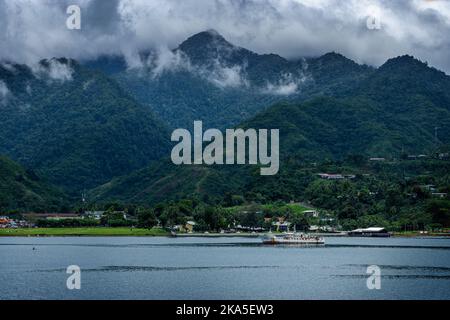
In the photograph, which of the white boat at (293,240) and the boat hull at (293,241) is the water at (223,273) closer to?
the boat hull at (293,241)

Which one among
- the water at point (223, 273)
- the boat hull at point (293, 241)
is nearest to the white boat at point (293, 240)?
the boat hull at point (293, 241)

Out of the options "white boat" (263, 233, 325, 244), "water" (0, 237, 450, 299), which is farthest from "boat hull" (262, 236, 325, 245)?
"water" (0, 237, 450, 299)

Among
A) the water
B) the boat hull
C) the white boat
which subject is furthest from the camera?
the white boat

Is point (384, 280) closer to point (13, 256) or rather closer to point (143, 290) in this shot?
point (143, 290)

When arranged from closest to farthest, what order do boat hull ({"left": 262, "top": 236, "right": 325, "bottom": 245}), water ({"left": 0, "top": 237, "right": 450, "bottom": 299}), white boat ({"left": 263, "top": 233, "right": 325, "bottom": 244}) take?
water ({"left": 0, "top": 237, "right": 450, "bottom": 299}) → boat hull ({"left": 262, "top": 236, "right": 325, "bottom": 245}) → white boat ({"left": 263, "top": 233, "right": 325, "bottom": 244})

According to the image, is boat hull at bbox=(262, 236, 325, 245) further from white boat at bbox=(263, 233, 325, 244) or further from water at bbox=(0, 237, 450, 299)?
water at bbox=(0, 237, 450, 299)

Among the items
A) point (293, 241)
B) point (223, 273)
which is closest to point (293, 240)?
point (293, 241)

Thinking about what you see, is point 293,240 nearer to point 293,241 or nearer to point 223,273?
point 293,241
